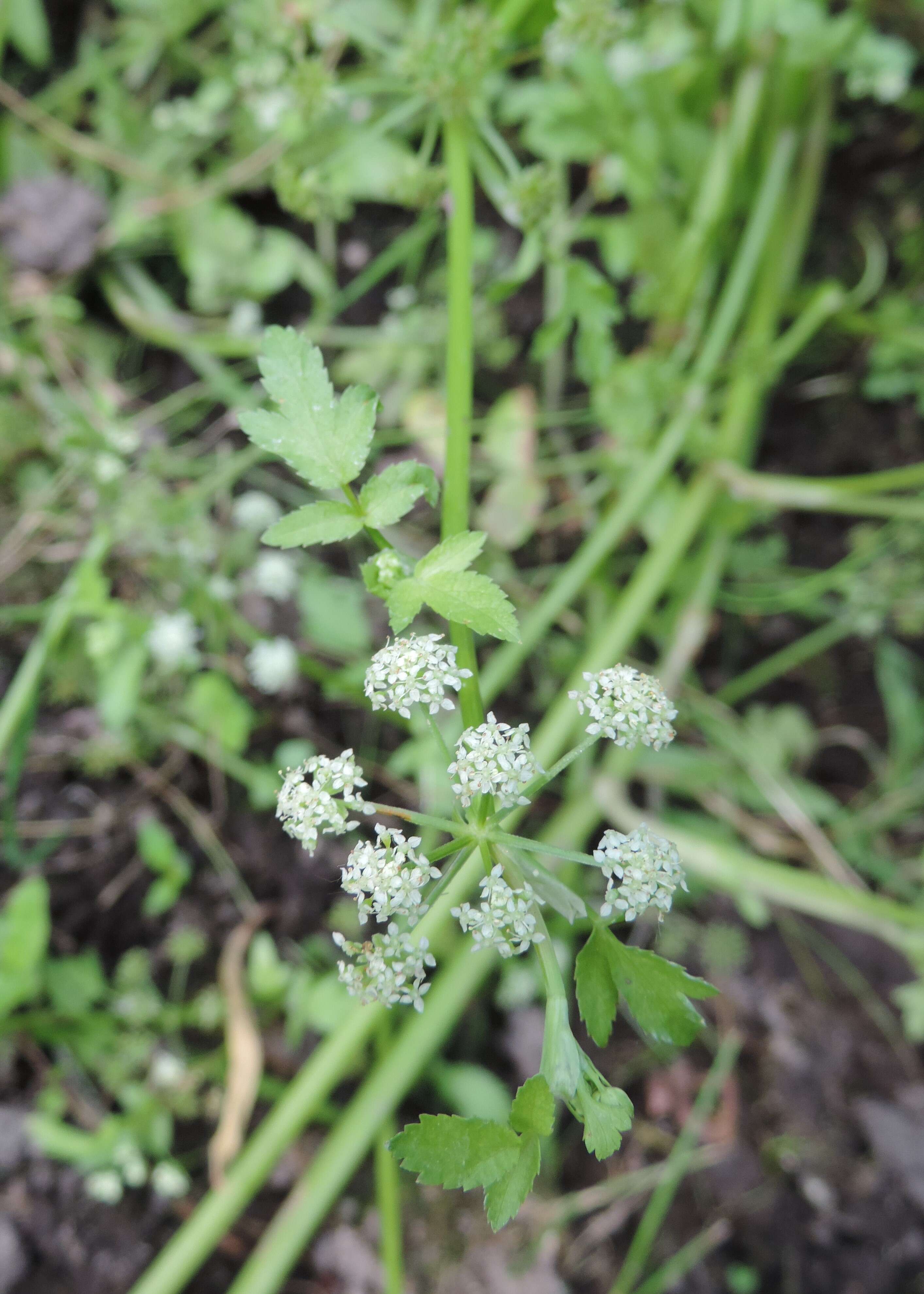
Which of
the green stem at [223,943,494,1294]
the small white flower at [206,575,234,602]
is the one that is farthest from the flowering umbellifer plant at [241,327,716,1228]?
the small white flower at [206,575,234,602]

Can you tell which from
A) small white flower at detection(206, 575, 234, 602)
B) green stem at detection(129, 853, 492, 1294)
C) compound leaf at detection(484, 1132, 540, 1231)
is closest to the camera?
compound leaf at detection(484, 1132, 540, 1231)

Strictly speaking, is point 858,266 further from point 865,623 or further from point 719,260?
point 865,623

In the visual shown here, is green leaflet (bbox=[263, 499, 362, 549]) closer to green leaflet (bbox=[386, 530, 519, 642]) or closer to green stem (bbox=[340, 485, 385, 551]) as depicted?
green stem (bbox=[340, 485, 385, 551])

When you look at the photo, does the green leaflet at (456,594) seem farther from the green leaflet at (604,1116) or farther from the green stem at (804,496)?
the green stem at (804,496)

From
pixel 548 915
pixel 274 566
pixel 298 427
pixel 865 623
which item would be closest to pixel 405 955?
pixel 298 427

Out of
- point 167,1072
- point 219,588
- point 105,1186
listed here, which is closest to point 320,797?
point 219,588
